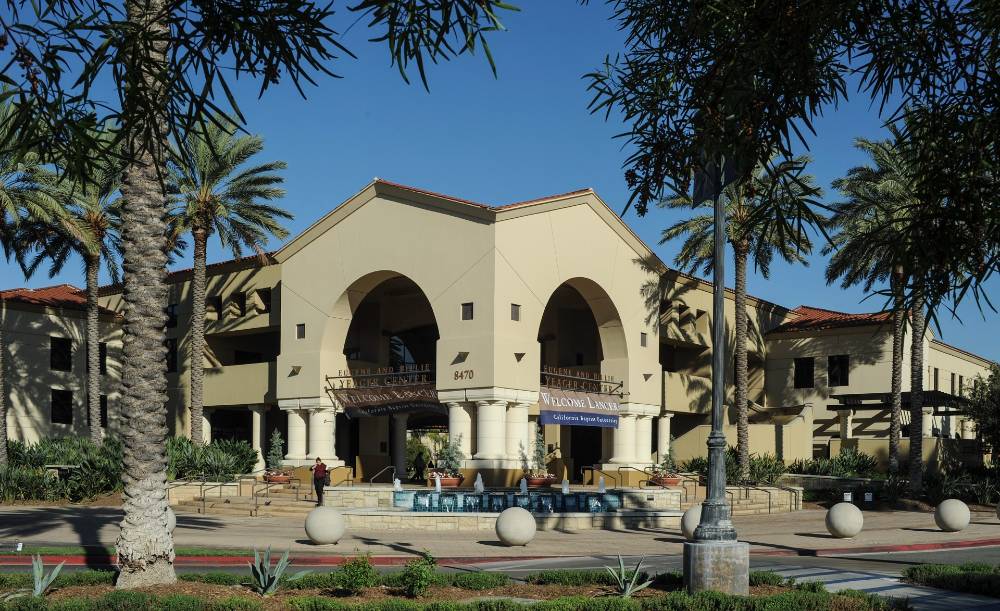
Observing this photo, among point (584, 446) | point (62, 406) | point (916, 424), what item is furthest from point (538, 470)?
point (62, 406)

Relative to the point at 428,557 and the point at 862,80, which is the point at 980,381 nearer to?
the point at 428,557

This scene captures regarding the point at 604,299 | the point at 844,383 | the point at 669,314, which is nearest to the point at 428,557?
the point at 604,299

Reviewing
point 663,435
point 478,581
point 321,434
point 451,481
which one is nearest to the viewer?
point 478,581

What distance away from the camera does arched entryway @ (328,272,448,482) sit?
41219 millimetres

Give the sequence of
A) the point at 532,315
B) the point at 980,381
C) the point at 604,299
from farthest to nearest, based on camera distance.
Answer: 1. the point at 980,381
2. the point at 604,299
3. the point at 532,315

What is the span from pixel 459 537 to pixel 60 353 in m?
31.5

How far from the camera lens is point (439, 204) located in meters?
39.3

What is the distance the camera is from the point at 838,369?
52375mm

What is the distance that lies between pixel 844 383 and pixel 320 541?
35771 millimetres

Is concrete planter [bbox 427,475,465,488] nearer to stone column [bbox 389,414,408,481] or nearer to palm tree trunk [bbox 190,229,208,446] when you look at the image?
stone column [bbox 389,414,408,481]

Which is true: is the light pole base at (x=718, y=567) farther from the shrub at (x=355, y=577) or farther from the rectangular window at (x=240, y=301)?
the rectangular window at (x=240, y=301)

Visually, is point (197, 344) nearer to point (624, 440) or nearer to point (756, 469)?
point (624, 440)

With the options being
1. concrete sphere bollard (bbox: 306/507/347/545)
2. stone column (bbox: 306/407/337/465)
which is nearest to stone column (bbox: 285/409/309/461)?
stone column (bbox: 306/407/337/465)

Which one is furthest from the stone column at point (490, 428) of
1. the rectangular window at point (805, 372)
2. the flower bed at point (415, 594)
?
the rectangular window at point (805, 372)
